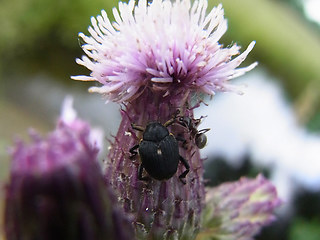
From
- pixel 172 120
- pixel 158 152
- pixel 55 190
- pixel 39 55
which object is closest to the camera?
pixel 55 190

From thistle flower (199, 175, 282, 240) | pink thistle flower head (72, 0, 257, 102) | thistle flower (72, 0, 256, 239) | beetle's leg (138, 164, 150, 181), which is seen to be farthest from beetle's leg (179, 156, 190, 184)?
thistle flower (199, 175, 282, 240)

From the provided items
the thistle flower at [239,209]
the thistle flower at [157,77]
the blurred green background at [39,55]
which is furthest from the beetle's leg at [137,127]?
the blurred green background at [39,55]

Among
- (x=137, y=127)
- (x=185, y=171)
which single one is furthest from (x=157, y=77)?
(x=185, y=171)

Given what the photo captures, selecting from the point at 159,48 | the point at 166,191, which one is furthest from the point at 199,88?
the point at 166,191

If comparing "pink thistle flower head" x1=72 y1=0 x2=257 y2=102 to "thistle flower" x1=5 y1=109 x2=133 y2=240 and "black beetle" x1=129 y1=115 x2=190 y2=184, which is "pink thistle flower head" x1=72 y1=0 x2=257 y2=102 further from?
"thistle flower" x1=5 y1=109 x2=133 y2=240

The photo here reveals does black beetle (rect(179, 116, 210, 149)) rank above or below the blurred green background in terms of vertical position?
below

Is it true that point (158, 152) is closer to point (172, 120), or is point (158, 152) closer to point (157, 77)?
point (172, 120)

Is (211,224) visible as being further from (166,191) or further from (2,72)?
(2,72)
